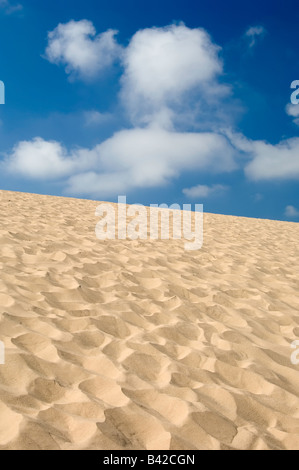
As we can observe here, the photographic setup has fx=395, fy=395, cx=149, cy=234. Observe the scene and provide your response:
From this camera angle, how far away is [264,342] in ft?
11.8

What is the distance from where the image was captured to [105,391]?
8.26ft

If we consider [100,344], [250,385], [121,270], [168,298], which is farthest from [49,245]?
[250,385]

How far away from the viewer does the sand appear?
7.30 ft

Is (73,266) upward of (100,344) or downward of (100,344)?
upward

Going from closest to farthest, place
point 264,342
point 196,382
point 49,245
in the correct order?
point 196,382 → point 264,342 → point 49,245

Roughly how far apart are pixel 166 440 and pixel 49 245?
407 centimetres

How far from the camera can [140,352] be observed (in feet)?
10.00

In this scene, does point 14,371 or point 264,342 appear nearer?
point 14,371

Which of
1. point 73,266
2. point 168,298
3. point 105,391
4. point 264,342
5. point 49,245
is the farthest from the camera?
point 49,245

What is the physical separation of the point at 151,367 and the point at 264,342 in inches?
49.3

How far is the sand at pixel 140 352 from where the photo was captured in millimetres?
2227

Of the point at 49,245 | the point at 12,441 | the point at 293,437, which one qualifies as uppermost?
the point at 49,245
